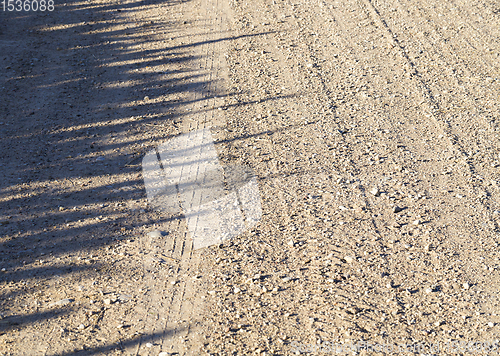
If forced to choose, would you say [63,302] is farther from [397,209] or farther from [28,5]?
[28,5]

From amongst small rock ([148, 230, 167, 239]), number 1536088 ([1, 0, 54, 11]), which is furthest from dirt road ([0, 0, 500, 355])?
number 1536088 ([1, 0, 54, 11])

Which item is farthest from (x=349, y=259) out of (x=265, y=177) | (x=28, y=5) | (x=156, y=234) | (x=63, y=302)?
(x=28, y=5)

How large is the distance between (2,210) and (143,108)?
2208 millimetres

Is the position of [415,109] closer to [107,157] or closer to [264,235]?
[264,235]

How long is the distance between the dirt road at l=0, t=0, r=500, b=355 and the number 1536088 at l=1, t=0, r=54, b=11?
2.30ft

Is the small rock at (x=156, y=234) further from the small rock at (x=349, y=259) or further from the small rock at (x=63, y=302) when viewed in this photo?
the small rock at (x=349, y=259)

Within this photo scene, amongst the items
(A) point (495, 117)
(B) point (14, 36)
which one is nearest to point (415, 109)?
(A) point (495, 117)

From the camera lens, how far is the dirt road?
11.9 feet

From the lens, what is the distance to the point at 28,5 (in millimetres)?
9023

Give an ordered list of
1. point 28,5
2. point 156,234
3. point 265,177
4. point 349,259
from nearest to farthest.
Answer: point 349,259, point 156,234, point 265,177, point 28,5

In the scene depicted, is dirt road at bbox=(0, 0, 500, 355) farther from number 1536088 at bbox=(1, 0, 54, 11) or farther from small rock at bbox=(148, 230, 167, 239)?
number 1536088 at bbox=(1, 0, 54, 11)

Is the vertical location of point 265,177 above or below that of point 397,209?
above

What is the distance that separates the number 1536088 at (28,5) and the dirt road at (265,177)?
2.30ft

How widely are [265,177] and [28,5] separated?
6.83 m
